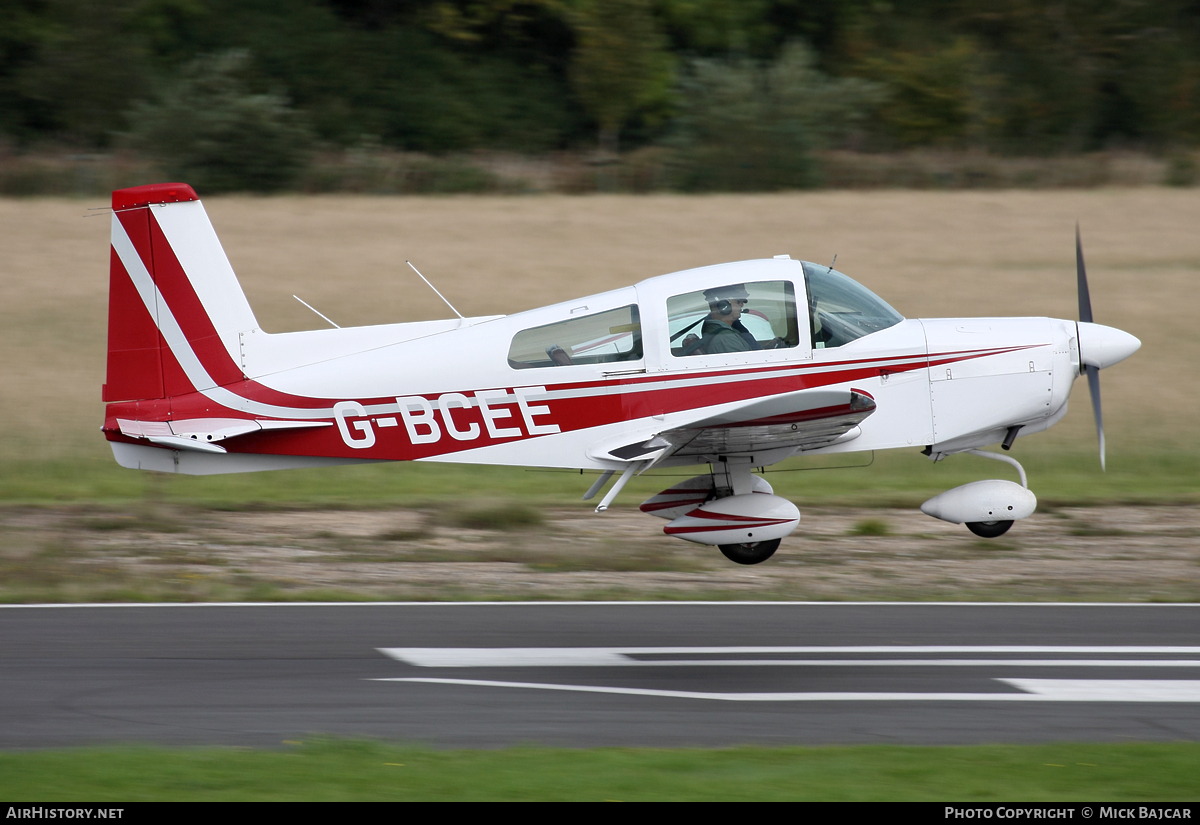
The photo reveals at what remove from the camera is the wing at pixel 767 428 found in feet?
25.9

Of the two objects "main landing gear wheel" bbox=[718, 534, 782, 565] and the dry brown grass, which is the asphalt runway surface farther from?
the dry brown grass

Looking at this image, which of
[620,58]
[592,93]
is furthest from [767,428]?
[592,93]

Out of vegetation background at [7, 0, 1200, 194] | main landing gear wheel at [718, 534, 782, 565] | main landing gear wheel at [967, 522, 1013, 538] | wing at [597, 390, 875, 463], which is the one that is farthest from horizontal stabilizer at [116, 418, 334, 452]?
vegetation background at [7, 0, 1200, 194]

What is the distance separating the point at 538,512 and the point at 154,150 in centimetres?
1844

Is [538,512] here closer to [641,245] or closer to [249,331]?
[249,331]

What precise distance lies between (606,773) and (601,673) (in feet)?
5.38

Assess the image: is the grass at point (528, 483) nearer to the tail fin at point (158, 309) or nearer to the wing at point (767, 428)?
the wing at point (767, 428)

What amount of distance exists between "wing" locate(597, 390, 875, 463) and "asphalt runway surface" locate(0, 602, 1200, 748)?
1.15 m

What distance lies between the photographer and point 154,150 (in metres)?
26.1

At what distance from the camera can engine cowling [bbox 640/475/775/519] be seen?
931cm

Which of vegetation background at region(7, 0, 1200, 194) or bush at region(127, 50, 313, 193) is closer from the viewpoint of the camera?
bush at region(127, 50, 313, 193)

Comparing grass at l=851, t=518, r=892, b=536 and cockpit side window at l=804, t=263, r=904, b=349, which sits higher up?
cockpit side window at l=804, t=263, r=904, b=349

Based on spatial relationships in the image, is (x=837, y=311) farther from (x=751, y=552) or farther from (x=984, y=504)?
(x=751, y=552)
